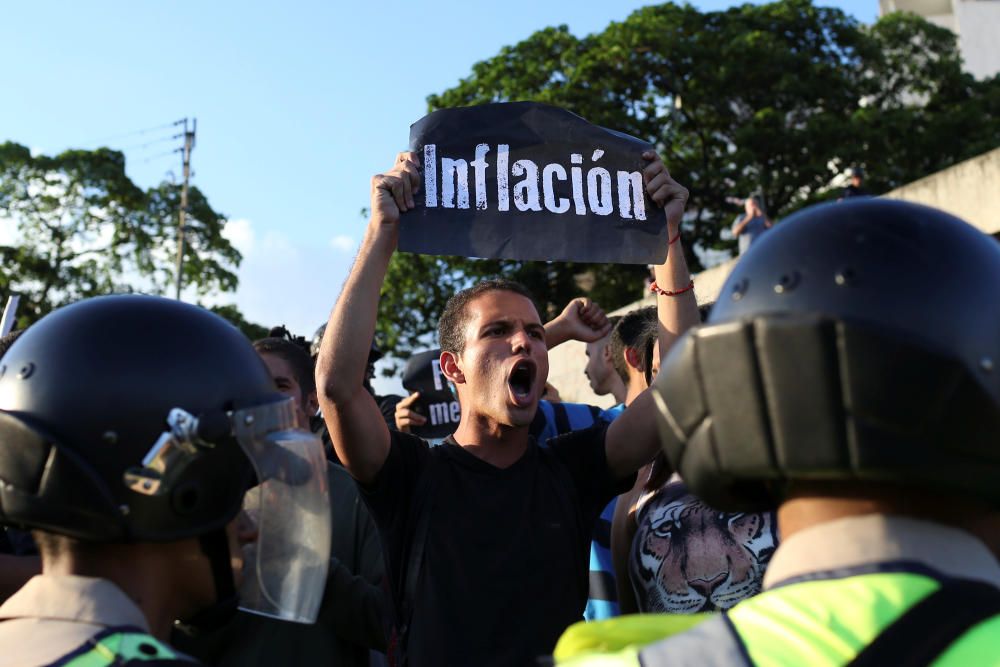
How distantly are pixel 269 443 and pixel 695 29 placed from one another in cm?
2925

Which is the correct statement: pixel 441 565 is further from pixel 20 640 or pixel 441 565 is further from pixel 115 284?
pixel 115 284

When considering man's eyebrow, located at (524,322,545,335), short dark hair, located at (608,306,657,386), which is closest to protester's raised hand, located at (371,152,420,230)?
man's eyebrow, located at (524,322,545,335)

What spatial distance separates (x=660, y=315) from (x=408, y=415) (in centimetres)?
304

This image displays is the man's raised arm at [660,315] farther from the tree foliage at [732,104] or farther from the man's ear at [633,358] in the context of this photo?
the tree foliage at [732,104]

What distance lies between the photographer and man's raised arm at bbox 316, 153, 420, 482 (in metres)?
3.14

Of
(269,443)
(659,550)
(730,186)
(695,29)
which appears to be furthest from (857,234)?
(695,29)

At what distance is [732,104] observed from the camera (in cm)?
2938

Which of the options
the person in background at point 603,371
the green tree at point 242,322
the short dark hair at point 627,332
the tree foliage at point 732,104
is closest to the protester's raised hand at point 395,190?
the short dark hair at point 627,332

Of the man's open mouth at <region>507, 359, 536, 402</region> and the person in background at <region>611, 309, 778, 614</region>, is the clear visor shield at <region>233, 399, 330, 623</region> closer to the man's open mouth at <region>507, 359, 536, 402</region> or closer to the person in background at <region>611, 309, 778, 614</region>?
the person in background at <region>611, 309, 778, 614</region>

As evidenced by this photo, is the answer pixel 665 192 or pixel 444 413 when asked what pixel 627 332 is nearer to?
pixel 665 192

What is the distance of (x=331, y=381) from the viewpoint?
315 centimetres

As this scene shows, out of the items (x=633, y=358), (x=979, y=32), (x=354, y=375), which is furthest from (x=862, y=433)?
(x=979, y=32)

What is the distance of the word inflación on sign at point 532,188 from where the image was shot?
3580 millimetres

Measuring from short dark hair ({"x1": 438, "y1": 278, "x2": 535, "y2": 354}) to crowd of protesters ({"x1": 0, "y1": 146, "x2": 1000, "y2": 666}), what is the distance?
0.04m
